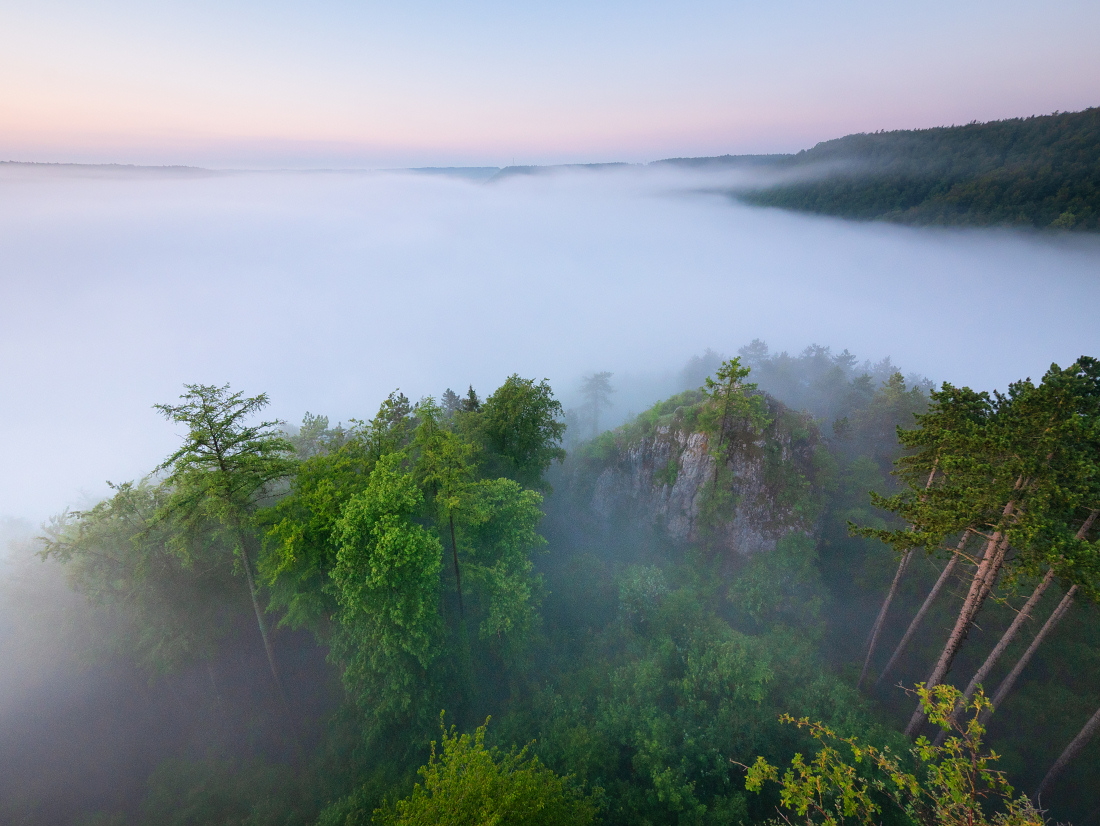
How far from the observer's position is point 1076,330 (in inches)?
4963

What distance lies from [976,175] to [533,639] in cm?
12855

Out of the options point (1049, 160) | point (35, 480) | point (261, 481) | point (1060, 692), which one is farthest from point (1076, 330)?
point (35, 480)

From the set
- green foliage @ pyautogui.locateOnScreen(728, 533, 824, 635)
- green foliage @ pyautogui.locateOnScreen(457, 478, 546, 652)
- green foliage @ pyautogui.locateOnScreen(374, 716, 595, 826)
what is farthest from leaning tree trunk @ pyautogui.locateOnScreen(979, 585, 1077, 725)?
green foliage @ pyautogui.locateOnScreen(457, 478, 546, 652)

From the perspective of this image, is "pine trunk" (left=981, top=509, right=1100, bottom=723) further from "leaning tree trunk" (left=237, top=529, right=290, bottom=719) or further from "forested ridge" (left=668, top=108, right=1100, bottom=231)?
"forested ridge" (left=668, top=108, right=1100, bottom=231)

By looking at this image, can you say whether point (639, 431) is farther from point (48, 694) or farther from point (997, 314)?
point (997, 314)

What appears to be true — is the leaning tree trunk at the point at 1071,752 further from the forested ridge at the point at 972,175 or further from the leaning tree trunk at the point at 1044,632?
the forested ridge at the point at 972,175

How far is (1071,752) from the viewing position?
1636 cm

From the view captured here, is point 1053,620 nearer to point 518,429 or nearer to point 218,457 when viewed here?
point 518,429

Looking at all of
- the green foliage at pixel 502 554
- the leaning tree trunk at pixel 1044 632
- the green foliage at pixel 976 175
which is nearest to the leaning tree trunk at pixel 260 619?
the green foliage at pixel 502 554

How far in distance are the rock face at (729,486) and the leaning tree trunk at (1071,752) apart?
14093 millimetres

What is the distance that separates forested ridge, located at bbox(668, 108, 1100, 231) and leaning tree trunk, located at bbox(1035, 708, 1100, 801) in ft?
310

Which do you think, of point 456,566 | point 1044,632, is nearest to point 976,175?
point 1044,632

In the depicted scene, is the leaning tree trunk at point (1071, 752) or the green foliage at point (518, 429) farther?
the green foliage at point (518, 429)

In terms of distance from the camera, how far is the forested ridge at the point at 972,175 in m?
69.5
